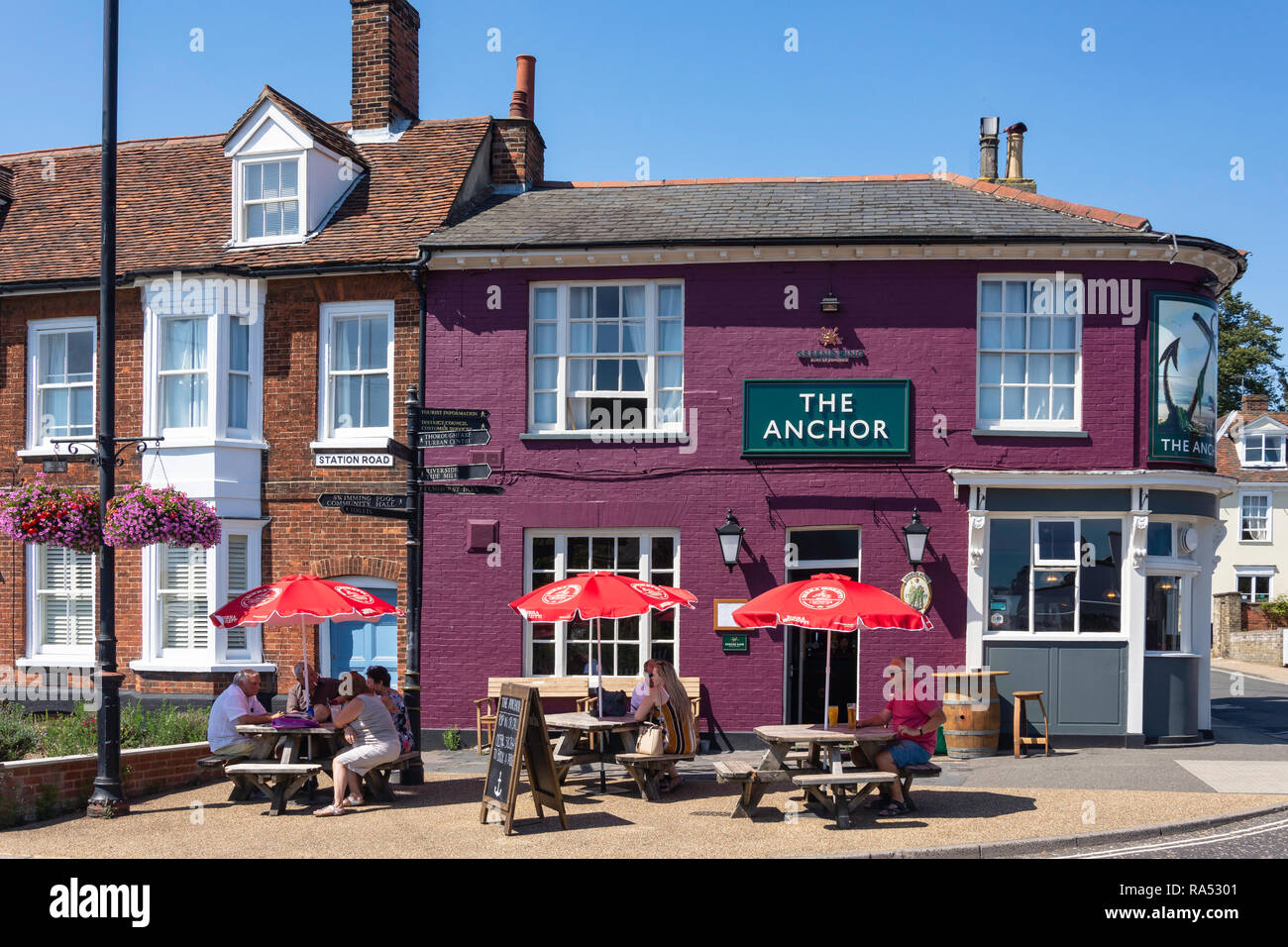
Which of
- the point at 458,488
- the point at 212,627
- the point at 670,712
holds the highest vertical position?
the point at 458,488

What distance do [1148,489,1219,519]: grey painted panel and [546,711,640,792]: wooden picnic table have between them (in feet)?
19.7

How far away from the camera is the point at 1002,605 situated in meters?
15.7

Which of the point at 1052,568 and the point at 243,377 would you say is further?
the point at 243,377

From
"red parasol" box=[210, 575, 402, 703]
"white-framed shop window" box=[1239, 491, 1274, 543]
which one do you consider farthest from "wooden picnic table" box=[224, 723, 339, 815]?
"white-framed shop window" box=[1239, 491, 1274, 543]

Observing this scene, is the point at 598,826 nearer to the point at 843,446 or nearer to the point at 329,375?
the point at 843,446

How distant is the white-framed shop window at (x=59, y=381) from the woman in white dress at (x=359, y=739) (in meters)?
8.88

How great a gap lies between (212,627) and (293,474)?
7.97 feet

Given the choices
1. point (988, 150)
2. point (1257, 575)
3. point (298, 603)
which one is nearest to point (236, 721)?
point (298, 603)

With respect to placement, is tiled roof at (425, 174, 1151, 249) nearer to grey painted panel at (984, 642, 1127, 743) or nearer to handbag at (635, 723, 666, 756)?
grey painted panel at (984, 642, 1127, 743)

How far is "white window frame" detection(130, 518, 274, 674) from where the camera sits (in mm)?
17031

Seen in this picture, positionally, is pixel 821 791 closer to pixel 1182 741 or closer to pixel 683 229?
pixel 1182 741

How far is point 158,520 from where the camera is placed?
13.7 meters

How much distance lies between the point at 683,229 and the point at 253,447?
22.2ft
